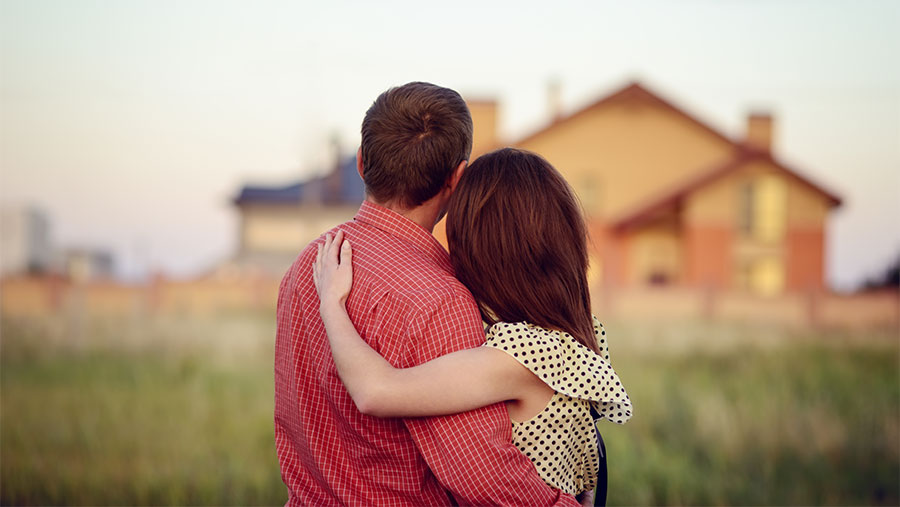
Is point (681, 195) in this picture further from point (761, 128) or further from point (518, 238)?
point (518, 238)

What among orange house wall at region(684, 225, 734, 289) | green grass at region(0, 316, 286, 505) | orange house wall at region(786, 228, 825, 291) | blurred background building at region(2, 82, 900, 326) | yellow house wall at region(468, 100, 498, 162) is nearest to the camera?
green grass at region(0, 316, 286, 505)

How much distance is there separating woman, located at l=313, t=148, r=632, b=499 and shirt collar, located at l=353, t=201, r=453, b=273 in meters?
0.04

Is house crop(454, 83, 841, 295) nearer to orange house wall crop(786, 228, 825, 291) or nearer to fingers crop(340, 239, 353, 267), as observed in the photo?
orange house wall crop(786, 228, 825, 291)

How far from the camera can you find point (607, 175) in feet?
67.8

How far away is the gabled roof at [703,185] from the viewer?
1912 centimetres

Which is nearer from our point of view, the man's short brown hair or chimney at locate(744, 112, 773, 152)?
the man's short brown hair

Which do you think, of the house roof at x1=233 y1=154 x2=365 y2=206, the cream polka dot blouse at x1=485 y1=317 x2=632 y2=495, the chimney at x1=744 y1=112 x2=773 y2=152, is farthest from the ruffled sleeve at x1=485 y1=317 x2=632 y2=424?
the house roof at x1=233 y1=154 x2=365 y2=206

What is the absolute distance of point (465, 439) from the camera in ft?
5.19

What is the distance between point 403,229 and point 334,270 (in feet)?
0.54

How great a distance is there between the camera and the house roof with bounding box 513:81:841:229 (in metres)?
19.2

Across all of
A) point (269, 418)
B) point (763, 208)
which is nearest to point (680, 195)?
point (763, 208)

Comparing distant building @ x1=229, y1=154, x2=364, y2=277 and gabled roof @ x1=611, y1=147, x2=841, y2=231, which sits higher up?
gabled roof @ x1=611, y1=147, x2=841, y2=231

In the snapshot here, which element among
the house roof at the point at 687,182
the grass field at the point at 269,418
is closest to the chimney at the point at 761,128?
the house roof at the point at 687,182

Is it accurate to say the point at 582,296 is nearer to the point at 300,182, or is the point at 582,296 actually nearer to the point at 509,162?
the point at 509,162
